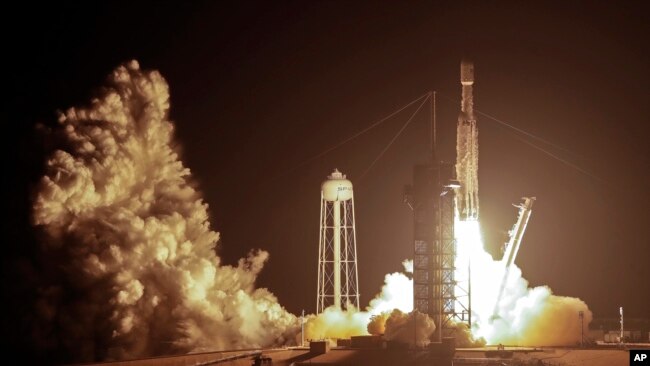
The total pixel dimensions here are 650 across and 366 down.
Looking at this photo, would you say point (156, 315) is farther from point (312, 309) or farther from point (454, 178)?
point (312, 309)

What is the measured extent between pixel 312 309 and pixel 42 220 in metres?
37.4

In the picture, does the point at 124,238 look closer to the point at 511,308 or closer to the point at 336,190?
the point at 336,190

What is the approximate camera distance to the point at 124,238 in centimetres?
6506

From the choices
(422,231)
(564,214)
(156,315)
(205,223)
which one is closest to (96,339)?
(156,315)

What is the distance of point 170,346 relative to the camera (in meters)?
65.8

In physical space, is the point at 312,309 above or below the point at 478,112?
below

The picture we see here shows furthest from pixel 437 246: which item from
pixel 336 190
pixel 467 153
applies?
pixel 336 190

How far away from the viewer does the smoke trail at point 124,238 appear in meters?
63.9

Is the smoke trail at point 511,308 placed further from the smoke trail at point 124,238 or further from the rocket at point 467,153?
the smoke trail at point 124,238

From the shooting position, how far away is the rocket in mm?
68625

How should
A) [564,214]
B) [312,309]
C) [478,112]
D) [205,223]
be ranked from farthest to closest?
1. [312,309]
2. [564,214]
3. [478,112]
4. [205,223]

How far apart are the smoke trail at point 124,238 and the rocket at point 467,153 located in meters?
12.9
